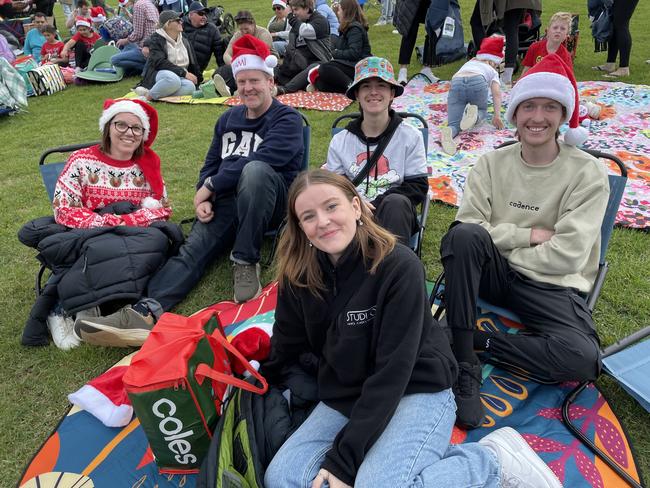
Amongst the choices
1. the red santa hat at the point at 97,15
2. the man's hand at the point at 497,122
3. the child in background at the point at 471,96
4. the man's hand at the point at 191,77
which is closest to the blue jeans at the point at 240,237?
the child in background at the point at 471,96

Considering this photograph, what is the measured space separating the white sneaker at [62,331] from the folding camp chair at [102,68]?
8335 millimetres

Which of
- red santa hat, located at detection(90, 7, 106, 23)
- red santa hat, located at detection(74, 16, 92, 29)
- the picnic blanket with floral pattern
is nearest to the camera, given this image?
the picnic blanket with floral pattern

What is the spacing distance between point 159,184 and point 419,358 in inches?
96.7

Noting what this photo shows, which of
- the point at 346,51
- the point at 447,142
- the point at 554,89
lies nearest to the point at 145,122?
the point at 554,89

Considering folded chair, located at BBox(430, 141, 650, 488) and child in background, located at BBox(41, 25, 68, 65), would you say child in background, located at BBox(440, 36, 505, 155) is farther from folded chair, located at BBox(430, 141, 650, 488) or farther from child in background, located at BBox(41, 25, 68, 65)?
child in background, located at BBox(41, 25, 68, 65)

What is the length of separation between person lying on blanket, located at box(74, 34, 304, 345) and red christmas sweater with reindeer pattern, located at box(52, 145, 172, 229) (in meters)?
0.36

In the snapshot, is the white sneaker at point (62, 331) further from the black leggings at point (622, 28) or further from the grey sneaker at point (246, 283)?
the black leggings at point (622, 28)

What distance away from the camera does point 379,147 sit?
10.5 feet

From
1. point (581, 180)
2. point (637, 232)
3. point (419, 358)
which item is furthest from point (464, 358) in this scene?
point (637, 232)

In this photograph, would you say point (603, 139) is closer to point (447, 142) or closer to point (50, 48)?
point (447, 142)

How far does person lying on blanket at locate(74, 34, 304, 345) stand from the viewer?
323 centimetres

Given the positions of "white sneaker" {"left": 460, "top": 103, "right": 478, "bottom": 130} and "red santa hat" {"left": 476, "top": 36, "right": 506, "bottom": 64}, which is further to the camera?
"red santa hat" {"left": 476, "top": 36, "right": 506, "bottom": 64}

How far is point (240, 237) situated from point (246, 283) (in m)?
0.32

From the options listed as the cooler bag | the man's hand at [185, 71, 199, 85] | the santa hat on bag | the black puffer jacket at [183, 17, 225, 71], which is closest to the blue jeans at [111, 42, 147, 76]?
the black puffer jacket at [183, 17, 225, 71]
